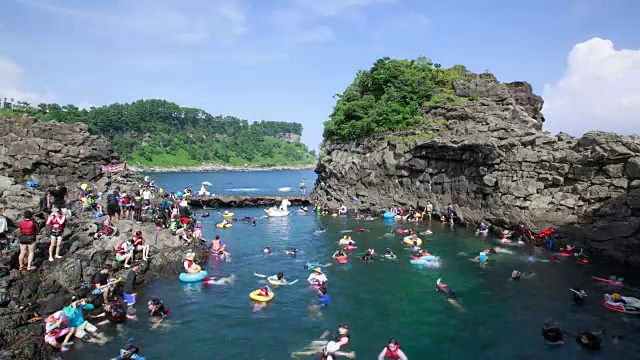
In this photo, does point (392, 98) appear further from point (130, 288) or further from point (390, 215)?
point (130, 288)

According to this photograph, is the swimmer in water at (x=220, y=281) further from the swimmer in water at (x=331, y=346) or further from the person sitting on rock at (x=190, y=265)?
the swimmer in water at (x=331, y=346)

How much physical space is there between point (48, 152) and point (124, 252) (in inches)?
969

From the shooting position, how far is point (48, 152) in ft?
143

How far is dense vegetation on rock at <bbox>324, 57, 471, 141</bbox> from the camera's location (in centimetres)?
5716

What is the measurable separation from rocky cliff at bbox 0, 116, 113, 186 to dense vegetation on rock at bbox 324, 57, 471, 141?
3203cm

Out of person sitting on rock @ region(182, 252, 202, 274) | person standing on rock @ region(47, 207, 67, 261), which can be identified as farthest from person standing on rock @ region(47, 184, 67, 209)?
person sitting on rock @ region(182, 252, 202, 274)

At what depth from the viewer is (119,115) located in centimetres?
17050

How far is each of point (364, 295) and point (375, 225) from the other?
869 inches

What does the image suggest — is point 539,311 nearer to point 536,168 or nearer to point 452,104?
point 536,168

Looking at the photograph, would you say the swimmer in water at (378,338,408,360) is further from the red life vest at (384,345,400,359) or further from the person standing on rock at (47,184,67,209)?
the person standing on rock at (47,184,67,209)

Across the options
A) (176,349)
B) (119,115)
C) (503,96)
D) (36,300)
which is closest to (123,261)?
(36,300)

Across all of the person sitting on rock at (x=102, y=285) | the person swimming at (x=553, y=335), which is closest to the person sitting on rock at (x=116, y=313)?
the person sitting on rock at (x=102, y=285)

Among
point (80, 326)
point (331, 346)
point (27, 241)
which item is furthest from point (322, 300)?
point (27, 241)

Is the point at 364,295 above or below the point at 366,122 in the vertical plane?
below
